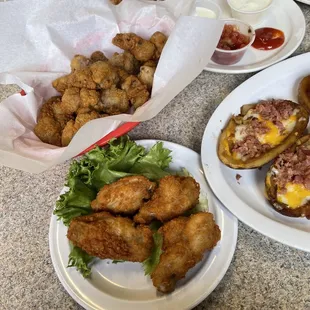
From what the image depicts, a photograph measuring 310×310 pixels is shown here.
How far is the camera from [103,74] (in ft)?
4.46

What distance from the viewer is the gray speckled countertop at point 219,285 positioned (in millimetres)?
1026

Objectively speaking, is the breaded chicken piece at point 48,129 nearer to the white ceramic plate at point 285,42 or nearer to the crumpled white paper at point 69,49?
the crumpled white paper at point 69,49

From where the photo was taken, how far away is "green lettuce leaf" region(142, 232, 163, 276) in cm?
104

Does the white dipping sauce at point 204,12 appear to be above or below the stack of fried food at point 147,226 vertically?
above

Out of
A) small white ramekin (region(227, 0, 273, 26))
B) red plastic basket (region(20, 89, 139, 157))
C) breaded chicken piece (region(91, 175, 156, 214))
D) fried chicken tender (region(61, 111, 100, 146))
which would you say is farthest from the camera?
small white ramekin (region(227, 0, 273, 26))

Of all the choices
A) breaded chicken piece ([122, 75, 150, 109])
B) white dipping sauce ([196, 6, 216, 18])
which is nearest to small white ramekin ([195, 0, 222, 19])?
white dipping sauce ([196, 6, 216, 18])

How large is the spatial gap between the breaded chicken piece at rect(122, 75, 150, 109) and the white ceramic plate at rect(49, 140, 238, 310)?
37 centimetres

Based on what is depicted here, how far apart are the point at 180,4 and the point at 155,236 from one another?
89 centimetres

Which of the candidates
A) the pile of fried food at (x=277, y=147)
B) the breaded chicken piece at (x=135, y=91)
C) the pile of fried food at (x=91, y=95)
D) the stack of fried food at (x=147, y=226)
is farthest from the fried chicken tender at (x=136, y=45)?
the stack of fried food at (x=147, y=226)

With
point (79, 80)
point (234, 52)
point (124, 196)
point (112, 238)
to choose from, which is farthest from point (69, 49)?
point (112, 238)

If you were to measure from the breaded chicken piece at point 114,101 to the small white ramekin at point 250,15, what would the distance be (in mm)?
623

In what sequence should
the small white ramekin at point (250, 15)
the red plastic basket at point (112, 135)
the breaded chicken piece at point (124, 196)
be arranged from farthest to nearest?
the small white ramekin at point (250, 15)
the red plastic basket at point (112, 135)
the breaded chicken piece at point (124, 196)

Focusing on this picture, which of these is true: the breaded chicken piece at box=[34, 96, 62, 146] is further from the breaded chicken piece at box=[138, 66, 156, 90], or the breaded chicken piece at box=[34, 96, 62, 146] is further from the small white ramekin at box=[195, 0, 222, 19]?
the small white ramekin at box=[195, 0, 222, 19]

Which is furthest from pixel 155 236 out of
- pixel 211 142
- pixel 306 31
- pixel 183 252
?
pixel 306 31
